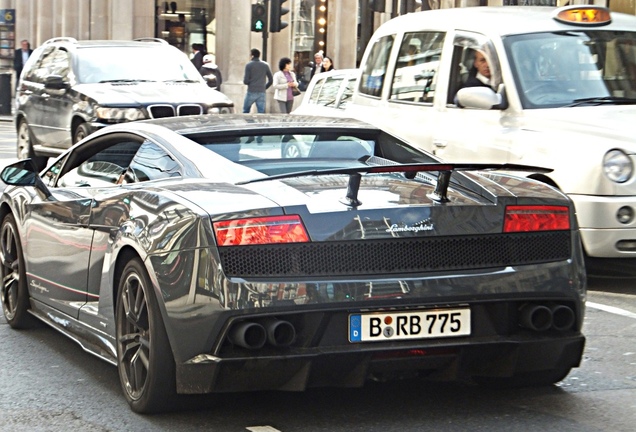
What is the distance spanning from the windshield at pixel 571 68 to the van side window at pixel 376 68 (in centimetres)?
174

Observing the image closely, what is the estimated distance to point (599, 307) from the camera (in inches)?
328

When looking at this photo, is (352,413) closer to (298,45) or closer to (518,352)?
(518,352)

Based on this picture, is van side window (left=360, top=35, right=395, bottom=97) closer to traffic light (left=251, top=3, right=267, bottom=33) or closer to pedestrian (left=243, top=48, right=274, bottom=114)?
pedestrian (left=243, top=48, right=274, bottom=114)

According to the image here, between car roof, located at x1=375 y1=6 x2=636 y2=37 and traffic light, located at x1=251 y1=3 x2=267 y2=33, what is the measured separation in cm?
1778

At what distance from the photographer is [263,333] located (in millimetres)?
4887

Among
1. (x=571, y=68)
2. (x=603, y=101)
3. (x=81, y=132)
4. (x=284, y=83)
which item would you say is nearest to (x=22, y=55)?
(x=284, y=83)

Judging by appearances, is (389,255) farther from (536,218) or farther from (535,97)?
(535,97)

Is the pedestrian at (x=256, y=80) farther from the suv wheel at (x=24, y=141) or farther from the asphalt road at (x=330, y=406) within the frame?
the asphalt road at (x=330, y=406)

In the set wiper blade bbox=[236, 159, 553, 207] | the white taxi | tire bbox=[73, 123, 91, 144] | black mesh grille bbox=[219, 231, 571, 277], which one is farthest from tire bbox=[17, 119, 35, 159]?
black mesh grille bbox=[219, 231, 571, 277]

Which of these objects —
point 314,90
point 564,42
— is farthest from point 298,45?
point 564,42

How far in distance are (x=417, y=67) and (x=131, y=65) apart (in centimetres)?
758

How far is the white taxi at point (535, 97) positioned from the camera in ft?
28.5

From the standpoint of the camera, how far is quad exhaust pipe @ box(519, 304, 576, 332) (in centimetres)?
523

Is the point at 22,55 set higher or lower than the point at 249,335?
lower
